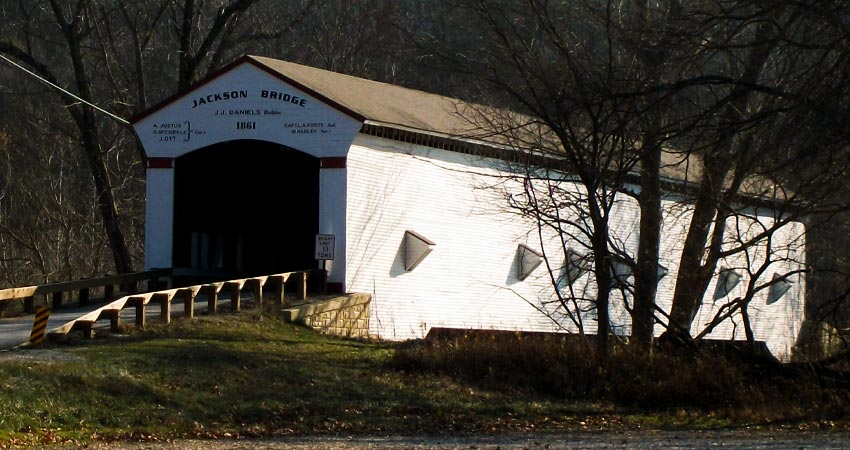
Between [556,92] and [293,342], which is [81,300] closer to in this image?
[293,342]

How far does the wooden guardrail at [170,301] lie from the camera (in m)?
17.0

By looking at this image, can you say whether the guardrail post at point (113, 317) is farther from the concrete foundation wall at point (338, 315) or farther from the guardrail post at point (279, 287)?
the guardrail post at point (279, 287)

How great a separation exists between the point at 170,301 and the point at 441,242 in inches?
314

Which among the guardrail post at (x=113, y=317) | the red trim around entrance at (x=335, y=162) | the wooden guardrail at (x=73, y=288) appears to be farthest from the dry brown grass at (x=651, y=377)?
the wooden guardrail at (x=73, y=288)

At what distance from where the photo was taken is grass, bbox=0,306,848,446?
12.9 m

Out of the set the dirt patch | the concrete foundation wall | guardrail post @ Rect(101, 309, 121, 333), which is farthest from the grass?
the concrete foundation wall

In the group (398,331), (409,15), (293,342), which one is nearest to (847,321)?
(293,342)

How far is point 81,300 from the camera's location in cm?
2325

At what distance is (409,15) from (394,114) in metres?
14.0

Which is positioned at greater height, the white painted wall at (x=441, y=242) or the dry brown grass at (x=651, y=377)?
the white painted wall at (x=441, y=242)

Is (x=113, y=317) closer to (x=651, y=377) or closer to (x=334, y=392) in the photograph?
(x=334, y=392)

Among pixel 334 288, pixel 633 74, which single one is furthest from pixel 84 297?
pixel 633 74

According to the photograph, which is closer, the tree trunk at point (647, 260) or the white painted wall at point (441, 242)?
the tree trunk at point (647, 260)

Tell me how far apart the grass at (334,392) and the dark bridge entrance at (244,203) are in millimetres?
6924
